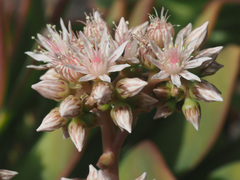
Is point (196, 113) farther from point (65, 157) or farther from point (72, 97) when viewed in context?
point (65, 157)

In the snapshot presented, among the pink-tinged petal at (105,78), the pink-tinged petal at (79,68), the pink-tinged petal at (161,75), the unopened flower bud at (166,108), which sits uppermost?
the pink-tinged petal at (79,68)

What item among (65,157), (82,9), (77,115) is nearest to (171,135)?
(65,157)

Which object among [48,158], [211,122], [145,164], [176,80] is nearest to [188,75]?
[176,80]

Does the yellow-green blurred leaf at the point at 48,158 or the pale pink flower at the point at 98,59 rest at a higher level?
the pale pink flower at the point at 98,59

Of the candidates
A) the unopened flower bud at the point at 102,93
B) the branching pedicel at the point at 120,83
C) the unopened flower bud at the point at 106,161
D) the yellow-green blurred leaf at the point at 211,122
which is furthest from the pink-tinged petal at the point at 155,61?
the yellow-green blurred leaf at the point at 211,122

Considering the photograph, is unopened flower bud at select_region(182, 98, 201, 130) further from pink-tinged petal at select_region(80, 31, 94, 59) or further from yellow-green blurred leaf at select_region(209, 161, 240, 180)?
yellow-green blurred leaf at select_region(209, 161, 240, 180)

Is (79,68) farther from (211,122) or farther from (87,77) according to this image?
(211,122)

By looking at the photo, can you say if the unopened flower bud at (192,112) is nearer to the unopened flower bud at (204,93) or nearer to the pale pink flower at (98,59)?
the unopened flower bud at (204,93)
